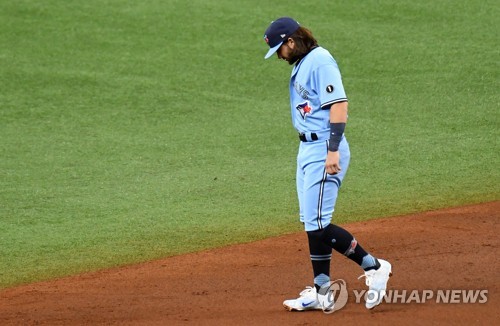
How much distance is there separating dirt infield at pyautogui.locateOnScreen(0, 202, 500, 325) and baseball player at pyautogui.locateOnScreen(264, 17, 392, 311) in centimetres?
33

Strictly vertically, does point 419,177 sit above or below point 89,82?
below

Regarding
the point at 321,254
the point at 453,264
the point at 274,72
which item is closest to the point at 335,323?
the point at 321,254

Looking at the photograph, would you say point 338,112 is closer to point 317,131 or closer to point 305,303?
point 317,131

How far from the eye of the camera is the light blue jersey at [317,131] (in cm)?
524

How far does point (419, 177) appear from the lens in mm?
8766

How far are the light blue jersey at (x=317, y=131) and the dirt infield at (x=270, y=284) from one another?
25.4 inches

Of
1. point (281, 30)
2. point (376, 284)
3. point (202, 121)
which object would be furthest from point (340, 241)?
point (202, 121)

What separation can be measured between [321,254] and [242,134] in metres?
4.72

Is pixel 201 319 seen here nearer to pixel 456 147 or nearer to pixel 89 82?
pixel 456 147

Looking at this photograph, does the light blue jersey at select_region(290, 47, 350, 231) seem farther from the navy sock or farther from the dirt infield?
the dirt infield

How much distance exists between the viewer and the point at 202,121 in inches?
415

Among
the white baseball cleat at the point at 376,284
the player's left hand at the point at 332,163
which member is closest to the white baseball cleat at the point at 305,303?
the white baseball cleat at the point at 376,284

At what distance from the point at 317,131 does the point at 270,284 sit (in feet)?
4.20

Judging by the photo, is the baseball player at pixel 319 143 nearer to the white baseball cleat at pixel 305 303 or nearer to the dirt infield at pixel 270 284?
the white baseball cleat at pixel 305 303
